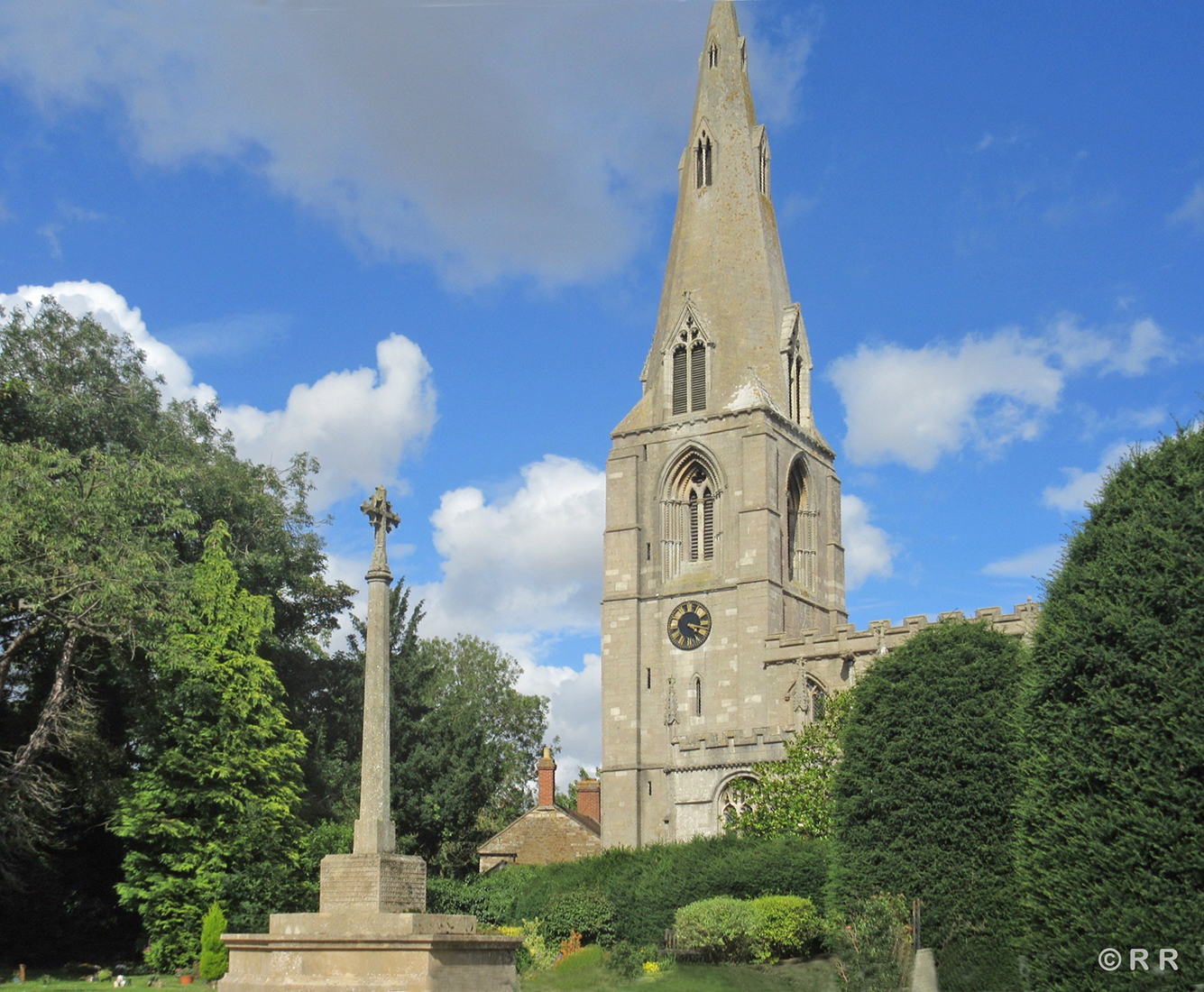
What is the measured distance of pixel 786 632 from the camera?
187ft

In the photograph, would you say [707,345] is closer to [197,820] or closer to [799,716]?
[799,716]

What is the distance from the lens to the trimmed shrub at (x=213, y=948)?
98.1 feet

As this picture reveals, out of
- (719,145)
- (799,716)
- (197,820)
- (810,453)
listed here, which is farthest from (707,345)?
(197,820)

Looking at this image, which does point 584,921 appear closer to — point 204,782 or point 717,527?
point 204,782

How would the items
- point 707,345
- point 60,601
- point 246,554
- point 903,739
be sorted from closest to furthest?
point 903,739 < point 60,601 < point 246,554 < point 707,345

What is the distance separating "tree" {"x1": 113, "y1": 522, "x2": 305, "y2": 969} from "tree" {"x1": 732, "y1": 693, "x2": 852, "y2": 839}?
1413cm

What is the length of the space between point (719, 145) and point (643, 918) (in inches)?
1660

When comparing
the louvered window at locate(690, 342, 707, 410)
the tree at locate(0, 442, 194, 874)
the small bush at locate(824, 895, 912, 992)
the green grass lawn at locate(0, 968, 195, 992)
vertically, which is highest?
the louvered window at locate(690, 342, 707, 410)

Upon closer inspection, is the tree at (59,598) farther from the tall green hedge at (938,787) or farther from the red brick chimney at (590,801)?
the red brick chimney at (590,801)

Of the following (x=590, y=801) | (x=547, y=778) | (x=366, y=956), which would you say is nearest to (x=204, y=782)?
(x=366, y=956)

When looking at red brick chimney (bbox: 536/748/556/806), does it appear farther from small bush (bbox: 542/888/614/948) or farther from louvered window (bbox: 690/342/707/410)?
small bush (bbox: 542/888/614/948)

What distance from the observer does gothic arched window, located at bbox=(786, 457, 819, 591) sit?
60844 mm

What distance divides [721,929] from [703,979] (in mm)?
2184

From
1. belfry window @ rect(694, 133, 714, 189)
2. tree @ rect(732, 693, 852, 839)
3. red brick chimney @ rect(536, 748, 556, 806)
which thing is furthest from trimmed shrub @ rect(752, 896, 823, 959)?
belfry window @ rect(694, 133, 714, 189)
